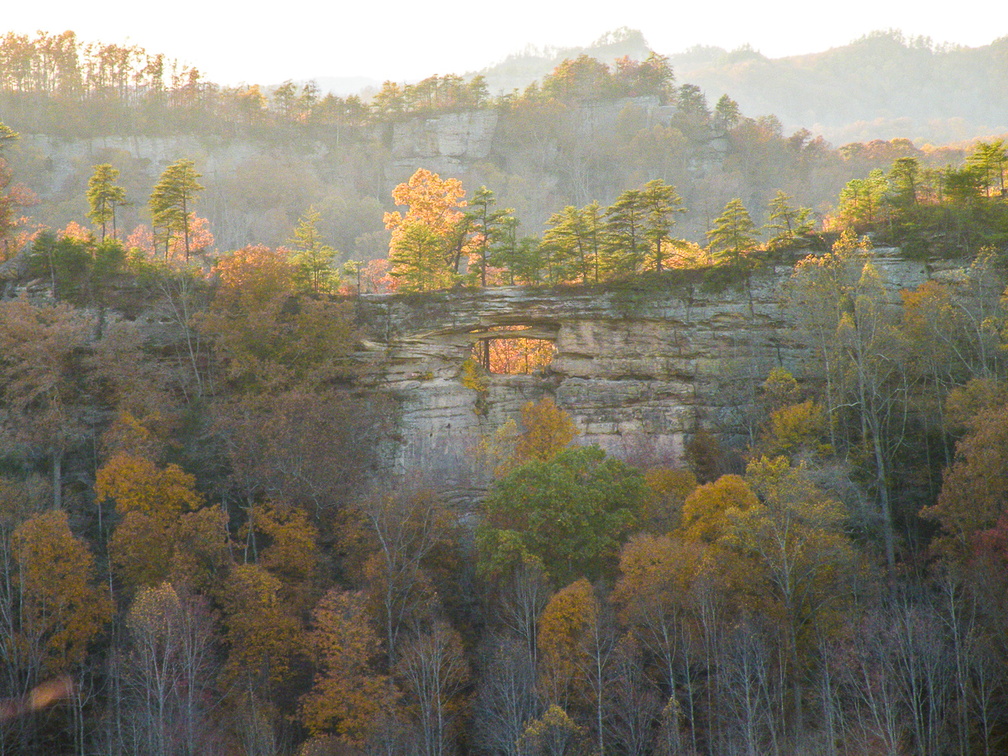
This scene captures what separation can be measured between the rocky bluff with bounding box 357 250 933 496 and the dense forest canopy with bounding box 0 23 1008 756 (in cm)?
50

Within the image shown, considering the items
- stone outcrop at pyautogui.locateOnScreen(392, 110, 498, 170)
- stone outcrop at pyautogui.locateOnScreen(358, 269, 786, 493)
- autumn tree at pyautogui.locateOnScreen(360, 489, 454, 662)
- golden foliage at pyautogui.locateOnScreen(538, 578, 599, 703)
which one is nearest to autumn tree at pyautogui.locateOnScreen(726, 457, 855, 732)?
golden foliage at pyautogui.locateOnScreen(538, 578, 599, 703)

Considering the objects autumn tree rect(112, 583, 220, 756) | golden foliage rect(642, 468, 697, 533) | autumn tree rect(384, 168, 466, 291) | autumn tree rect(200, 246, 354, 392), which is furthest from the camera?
autumn tree rect(384, 168, 466, 291)

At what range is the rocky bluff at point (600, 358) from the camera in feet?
134

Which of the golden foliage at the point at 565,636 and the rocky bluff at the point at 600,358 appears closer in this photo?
the golden foliage at the point at 565,636

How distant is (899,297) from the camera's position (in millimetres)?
40938

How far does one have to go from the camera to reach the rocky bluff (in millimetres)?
40781

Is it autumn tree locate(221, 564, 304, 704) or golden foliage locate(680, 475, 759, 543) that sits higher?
golden foliage locate(680, 475, 759, 543)

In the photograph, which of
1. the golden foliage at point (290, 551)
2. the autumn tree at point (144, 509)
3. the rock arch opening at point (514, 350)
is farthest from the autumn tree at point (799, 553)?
the autumn tree at point (144, 509)

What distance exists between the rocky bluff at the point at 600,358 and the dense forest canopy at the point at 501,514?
498mm

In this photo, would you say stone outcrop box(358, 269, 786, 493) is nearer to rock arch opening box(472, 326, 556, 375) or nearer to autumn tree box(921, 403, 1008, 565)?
rock arch opening box(472, 326, 556, 375)

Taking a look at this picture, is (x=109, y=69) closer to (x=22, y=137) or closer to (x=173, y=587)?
(x=22, y=137)

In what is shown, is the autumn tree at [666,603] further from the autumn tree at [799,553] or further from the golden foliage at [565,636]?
the autumn tree at [799,553]

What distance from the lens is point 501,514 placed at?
32844 millimetres

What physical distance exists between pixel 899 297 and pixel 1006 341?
845 cm
